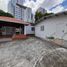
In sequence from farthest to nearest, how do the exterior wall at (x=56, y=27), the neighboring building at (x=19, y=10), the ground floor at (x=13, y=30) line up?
the neighboring building at (x=19, y=10) → the ground floor at (x=13, y=30) → the exterior wall at (x=56, y=27)

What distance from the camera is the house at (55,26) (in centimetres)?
1403

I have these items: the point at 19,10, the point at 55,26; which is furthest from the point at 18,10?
the point at 55,26

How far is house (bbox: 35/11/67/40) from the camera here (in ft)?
46.0

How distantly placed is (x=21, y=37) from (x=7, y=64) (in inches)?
407

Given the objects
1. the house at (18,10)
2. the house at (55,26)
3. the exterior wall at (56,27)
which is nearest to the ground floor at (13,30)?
the house at (55,26)

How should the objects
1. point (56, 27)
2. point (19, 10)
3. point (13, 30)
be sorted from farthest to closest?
point (19, 10) < point (13, 30) < point (56, 27)

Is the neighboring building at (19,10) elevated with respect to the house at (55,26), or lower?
elevated

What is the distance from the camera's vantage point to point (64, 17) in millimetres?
14062

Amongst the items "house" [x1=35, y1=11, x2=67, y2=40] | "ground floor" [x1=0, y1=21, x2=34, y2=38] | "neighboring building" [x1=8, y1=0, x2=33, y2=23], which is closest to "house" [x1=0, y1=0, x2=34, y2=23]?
"neighboring building" [x1=8, y1=0, x2=33, y2=23]

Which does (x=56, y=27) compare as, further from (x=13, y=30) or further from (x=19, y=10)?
(x=19, y=10)

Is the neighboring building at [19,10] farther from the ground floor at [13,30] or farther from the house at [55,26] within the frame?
the house at [55,26]

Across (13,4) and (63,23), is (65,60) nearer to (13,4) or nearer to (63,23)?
(63,23)

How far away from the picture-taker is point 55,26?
→ 15.4 metres

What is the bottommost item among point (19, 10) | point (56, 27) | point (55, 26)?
point (56, 27)
